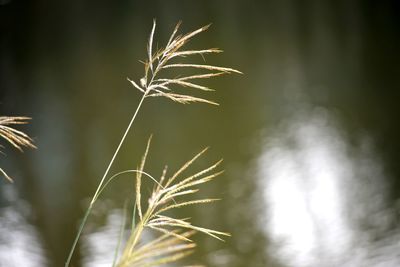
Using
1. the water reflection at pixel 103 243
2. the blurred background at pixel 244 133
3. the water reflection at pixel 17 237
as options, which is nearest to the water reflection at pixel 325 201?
the blurred background at pixel 244 133

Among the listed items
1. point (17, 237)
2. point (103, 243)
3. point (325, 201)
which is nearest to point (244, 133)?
point (325, 201)

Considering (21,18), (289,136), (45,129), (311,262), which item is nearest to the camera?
(311,262)

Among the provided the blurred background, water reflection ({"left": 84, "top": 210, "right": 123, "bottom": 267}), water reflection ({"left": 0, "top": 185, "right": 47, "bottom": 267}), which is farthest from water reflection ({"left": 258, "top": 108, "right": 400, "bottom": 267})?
water reflection ({"left": 0, "top": 185, "right": 47, "bottom": 267})

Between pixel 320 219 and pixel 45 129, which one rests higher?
pixel 45 129

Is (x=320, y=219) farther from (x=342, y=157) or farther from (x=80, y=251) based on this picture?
(x=80, y=251)

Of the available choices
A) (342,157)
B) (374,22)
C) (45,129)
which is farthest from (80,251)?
(374,22)

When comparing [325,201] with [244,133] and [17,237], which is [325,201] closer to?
[244,133]

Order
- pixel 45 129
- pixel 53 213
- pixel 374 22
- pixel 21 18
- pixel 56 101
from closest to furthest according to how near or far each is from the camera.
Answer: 1. pixel 53 213
2. pixel 45 129
3. pixel 56 101
4. pixel 374 22
5. pixel 21 18
